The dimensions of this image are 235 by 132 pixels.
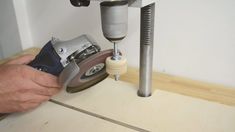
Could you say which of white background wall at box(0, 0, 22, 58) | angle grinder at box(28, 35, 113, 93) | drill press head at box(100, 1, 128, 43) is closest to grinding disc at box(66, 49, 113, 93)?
angle grinder at box(28, 35, 113, 93)

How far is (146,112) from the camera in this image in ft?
1.97

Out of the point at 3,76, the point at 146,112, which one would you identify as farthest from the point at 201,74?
the point at 3,76

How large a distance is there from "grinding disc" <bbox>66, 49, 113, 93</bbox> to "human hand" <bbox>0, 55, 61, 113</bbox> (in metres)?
0.06

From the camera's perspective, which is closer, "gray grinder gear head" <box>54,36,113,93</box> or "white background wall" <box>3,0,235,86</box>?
"gray grinder gear head" <box>54,36,113,93</box>

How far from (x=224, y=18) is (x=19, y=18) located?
757 millimetres

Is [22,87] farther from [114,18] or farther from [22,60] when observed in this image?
[114,18]

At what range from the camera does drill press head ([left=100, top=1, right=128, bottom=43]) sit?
1.53ft

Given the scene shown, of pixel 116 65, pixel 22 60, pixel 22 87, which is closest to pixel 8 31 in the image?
pixel 22 60

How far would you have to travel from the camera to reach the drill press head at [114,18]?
465 mm

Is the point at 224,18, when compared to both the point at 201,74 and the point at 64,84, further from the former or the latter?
the point at 64,84

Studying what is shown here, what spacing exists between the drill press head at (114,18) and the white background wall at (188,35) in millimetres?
280

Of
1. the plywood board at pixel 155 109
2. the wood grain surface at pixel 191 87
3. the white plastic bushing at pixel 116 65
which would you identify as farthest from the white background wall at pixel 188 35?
the white plastic bushing at pixel 116 65

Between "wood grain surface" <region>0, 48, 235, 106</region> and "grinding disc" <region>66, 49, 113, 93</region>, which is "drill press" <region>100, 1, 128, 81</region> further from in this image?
"wood grain surface" <region>0, 48, 235, 106</region>

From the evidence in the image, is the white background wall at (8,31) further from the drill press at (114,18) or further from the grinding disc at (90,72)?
the drill press at (114,18)
